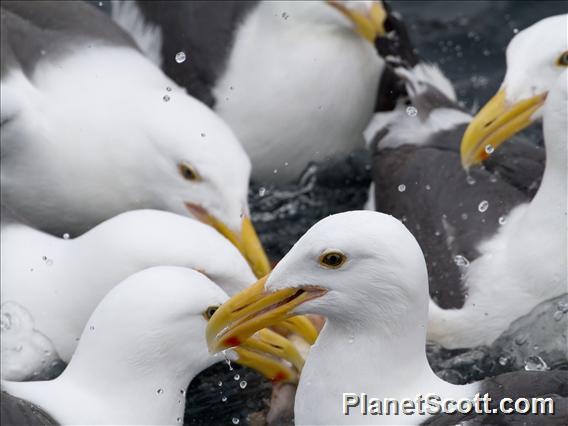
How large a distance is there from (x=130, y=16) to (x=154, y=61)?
0.38 m

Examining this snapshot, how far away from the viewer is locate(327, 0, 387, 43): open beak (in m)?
7.85

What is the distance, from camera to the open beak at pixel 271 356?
6332 millimetres

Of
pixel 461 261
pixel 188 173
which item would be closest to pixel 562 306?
pixel 461 261

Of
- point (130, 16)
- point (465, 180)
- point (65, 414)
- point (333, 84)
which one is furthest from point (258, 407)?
point (130, 16)

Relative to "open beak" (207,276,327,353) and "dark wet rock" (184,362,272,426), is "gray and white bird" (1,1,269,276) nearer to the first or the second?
"dark wet rock" (184,362,272,426)

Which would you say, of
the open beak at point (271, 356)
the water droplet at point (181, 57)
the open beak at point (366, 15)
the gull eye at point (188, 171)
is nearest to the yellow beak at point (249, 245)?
the gull eye at point (188, 171)

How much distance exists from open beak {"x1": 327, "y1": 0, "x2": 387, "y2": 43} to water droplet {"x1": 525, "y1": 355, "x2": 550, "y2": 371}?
77.8 inches

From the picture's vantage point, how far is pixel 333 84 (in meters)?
8.00

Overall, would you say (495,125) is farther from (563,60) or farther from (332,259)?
(332,259)

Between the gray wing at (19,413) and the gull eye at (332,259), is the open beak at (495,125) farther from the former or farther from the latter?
the gray wing at (19,413)

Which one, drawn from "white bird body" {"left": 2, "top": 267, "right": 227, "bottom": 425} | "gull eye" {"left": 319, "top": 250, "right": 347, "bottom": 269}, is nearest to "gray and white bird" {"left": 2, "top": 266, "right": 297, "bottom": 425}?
"white bird body" {"left": 2, "top": 267, "right": 227, "bottom": 425}

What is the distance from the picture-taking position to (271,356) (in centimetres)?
641

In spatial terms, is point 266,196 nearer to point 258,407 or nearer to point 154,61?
point 154,61

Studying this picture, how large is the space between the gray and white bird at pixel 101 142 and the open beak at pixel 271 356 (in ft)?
2.06
